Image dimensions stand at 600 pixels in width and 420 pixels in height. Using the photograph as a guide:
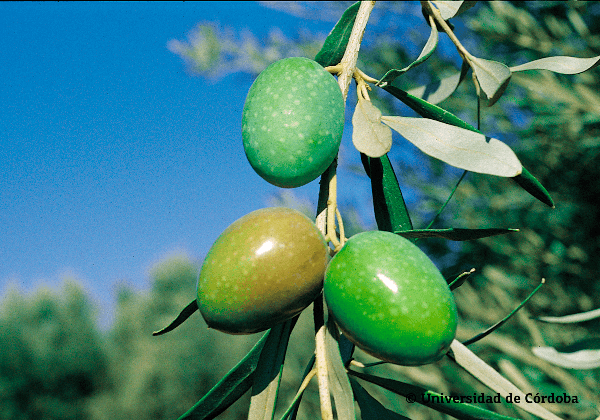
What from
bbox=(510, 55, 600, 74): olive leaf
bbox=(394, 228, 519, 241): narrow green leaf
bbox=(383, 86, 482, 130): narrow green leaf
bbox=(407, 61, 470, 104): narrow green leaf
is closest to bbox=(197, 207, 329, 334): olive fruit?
bbox=(394, 228, 519, 241): narrow green leaf

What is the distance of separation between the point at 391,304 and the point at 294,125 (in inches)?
9.4

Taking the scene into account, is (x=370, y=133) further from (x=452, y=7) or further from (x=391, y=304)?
(x=452, y=7)

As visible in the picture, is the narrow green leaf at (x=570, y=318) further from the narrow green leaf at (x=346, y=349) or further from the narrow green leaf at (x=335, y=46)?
Result: the narrow green leaf at (x=335, y=46)

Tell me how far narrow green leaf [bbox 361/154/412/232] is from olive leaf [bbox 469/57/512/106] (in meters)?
0.17

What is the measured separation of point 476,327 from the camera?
1677mm

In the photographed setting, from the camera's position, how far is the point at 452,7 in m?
0.77

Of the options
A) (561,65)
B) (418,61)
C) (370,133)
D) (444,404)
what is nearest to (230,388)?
(444,404)

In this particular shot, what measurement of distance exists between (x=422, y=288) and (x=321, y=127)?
0.73ft

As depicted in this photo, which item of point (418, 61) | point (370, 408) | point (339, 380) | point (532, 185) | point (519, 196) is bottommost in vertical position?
point (519, 196)

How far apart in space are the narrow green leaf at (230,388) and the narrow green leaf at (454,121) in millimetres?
379

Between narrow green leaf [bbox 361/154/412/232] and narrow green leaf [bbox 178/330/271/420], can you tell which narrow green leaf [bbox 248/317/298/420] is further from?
narrow green leaf [bbox 361/154/412/232]

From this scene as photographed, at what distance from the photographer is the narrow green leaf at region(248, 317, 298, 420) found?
0.57m

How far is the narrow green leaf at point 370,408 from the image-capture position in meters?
0.60

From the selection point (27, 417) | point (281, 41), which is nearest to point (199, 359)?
point (27, 417)
